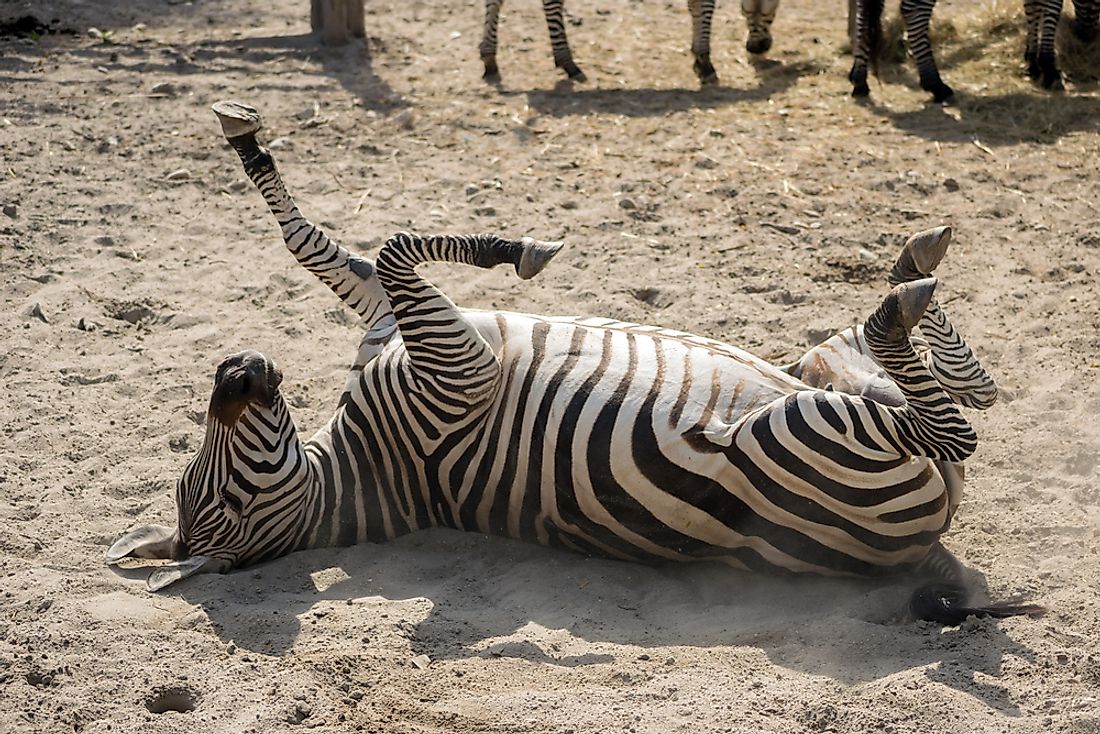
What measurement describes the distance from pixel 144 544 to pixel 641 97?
6.20 metres

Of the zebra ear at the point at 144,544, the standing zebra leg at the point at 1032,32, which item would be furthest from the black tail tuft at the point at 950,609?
the standing zebra leg at the point at 1032,32

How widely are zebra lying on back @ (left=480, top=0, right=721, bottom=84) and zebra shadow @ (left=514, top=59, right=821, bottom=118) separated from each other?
241 mm

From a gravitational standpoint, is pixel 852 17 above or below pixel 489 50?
above

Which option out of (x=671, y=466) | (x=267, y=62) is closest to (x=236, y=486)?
(x=671, y=466)

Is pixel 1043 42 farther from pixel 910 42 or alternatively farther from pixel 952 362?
pixel 952 362

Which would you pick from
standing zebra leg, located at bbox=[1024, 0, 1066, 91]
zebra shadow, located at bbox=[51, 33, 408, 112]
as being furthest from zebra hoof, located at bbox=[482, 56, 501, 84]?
standing zebra leg, located at bbox=[1024, 0, 1066, 91]

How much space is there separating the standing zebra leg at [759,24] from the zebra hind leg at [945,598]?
752 centimetres

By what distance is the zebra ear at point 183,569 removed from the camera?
4031 millimetres

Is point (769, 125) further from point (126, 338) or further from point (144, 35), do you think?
point (144, 35)

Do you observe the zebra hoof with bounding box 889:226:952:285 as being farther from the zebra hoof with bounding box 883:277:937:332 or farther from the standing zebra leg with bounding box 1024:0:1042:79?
the standing zebra leg with bounding box 1024:0:1042:79

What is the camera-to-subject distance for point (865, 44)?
9609 mm

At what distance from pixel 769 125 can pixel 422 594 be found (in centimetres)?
552

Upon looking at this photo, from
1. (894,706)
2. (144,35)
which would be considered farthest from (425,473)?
(144,35)

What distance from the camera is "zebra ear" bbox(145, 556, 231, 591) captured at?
403cm
